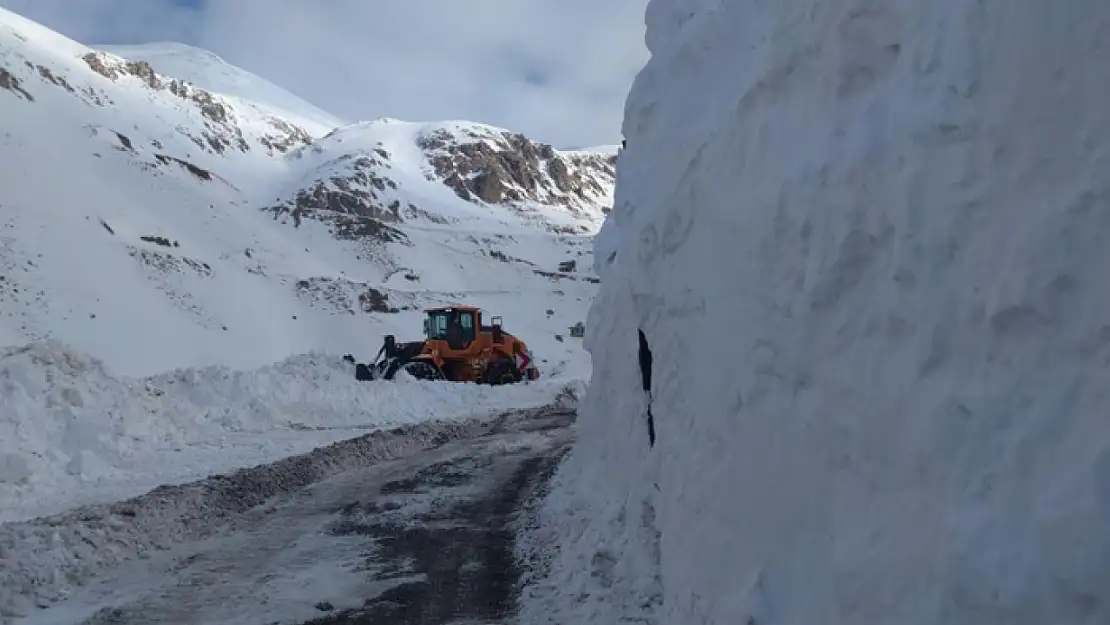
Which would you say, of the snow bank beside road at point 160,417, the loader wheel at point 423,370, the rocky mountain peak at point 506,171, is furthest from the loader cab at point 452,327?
the rocky mountain peak at point 506,171

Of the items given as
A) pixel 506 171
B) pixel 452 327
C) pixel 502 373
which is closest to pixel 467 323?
pixel 452 327

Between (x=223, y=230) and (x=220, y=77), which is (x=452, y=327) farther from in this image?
(x=220, y=77)

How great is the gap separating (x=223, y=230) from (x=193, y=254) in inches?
345

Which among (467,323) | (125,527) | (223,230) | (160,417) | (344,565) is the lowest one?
(344,565)

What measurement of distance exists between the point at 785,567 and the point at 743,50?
4385mm

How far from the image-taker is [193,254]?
39.1 metres

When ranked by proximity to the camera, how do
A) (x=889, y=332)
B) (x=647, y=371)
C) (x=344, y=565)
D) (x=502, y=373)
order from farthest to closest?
1. (x=502, y=373)
2. (x=647, y=371)
3. (x=344, y=565)
4. (x=889, y=332)

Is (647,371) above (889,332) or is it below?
below

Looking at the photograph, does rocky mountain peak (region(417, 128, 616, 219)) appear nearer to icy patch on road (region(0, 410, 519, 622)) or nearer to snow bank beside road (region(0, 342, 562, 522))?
snow bank beside road (region(0, 342, 562, 522))

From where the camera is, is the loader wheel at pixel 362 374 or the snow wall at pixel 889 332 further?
the loader wheel at pixel 362 374

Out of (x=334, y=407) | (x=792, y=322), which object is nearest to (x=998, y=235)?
(x=792, y=322)

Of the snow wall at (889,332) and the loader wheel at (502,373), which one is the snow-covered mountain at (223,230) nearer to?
the loader wheel at (502,373)

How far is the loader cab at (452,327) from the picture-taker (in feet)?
86.8

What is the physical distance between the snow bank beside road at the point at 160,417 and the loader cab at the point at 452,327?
3306 mm
